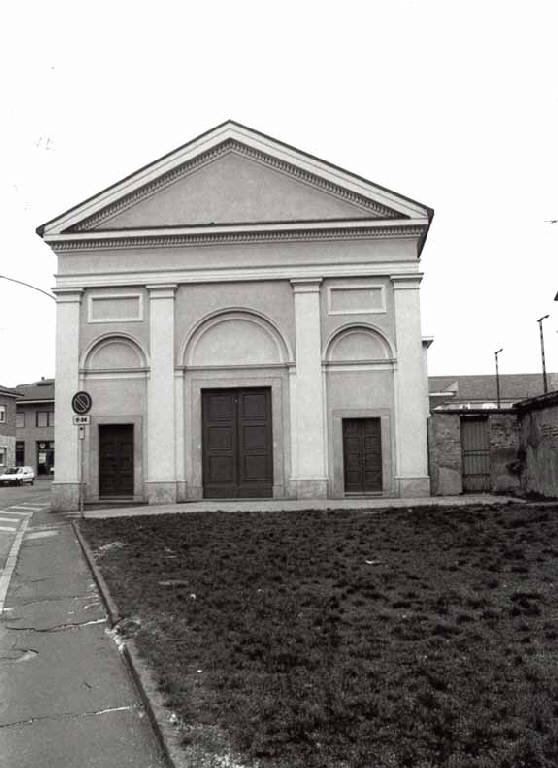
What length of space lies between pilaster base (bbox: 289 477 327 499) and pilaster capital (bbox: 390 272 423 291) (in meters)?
5.89

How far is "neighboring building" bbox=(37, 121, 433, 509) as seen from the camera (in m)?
20.7

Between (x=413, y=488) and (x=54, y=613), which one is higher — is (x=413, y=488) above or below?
above

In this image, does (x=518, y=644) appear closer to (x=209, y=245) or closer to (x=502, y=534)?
(x=502, y=534)

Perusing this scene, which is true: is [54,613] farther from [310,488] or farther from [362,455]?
[362,455]

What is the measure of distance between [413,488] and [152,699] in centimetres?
1616

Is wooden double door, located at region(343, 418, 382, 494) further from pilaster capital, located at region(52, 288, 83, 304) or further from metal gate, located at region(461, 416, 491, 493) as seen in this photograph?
pilaster capital, located at region(52, 288, 83, 304)

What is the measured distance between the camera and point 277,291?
2117 centimetres

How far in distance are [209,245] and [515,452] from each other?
1056 cm

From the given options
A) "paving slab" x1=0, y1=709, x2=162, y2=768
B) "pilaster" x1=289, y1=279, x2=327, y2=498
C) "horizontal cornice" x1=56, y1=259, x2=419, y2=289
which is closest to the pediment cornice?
"horizontal cornice" x1=56, y1=259, x2=419, y2=289

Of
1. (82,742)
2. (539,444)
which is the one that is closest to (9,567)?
(82,742)

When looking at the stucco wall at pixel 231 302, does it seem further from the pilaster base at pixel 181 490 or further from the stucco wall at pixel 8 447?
the stucco wall at pixel 8 447

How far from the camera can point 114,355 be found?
21391 millimetres

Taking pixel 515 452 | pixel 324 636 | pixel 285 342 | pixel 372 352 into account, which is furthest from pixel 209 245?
pixel 324 636

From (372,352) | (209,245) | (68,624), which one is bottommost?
(68,624)
